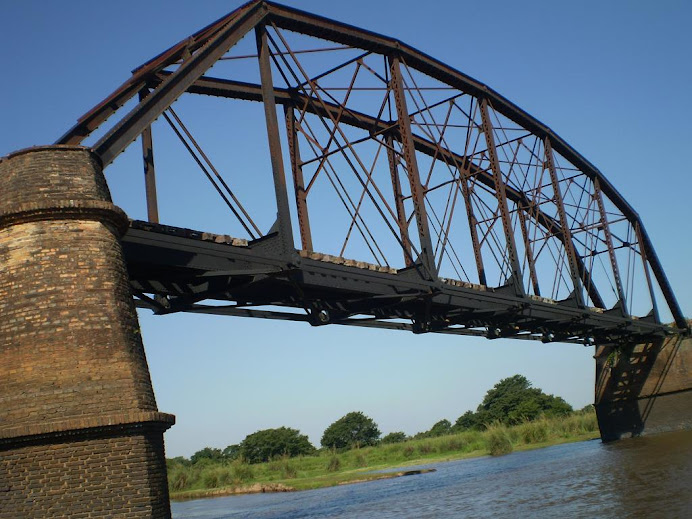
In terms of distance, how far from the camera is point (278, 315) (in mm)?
17766

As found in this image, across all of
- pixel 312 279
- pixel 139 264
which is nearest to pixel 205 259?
pixel 139 264

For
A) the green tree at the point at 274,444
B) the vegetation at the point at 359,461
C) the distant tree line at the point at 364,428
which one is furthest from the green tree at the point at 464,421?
the vegetation at the point at 359,461

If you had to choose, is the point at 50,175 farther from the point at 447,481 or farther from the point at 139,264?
the point at 447,481

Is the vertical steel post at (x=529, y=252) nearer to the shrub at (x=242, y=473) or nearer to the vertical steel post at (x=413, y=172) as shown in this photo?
the vertical steel post at (x=413, y=172)

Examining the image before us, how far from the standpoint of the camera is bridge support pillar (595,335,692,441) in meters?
38.4

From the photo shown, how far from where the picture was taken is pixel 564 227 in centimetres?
3061

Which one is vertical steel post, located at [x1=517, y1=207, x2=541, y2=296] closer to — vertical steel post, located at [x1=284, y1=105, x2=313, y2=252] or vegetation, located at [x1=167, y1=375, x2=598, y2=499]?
vertical steel post, located at [x1=284, y1=105, x2=313, y2=252]

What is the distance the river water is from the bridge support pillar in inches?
78.0

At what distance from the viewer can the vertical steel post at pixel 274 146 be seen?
1495 centimetres

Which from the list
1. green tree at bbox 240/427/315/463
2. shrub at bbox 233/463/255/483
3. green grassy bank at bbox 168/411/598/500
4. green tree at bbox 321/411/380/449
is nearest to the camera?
green grassy bank at bbox 168/411/598/500

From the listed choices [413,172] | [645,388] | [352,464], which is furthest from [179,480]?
[413,172]

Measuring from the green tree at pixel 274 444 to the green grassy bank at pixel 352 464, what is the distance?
34583 millimetres

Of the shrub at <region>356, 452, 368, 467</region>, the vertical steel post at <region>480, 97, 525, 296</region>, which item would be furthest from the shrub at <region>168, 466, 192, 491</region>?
the vertical steel post at <region>480, 97, 525, 296</region>

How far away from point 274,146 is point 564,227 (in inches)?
713
